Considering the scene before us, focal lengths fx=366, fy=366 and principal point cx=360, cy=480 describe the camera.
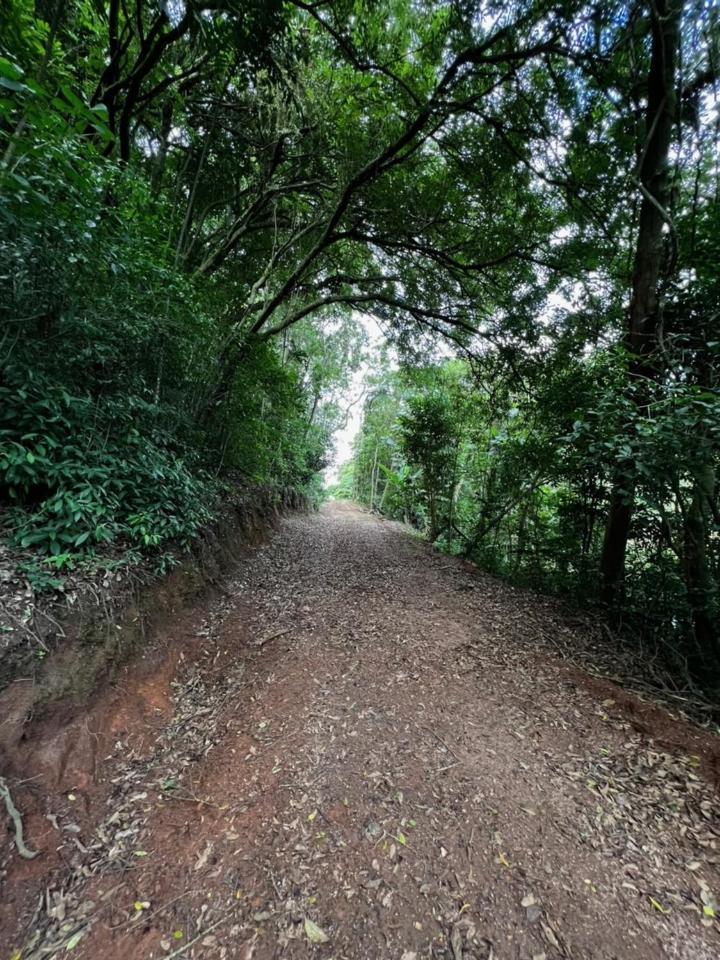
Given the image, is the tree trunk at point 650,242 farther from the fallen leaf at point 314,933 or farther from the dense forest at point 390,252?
the fallen leaf at point 314,933

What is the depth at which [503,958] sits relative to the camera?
1585 millimetres

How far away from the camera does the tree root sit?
1.84 metres

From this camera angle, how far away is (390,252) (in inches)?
284

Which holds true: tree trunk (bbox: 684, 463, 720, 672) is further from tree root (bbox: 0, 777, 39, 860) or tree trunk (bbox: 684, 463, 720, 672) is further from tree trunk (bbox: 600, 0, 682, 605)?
tree root (bbox: 0, 777, 39, 860)

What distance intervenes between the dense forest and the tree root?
1.13 meters

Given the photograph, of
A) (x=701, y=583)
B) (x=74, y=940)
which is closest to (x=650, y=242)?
(x=701, y=583)

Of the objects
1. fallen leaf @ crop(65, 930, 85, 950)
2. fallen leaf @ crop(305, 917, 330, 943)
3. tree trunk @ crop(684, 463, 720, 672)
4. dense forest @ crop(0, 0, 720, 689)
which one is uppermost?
dense forest @ crop(0, 0, 720, 689)

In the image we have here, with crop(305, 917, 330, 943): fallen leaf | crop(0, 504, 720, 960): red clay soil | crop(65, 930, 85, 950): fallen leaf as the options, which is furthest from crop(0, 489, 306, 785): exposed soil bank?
crop(305, 917, 330, 943): fallen leaf

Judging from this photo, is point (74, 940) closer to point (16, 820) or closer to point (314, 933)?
point (16, 820)

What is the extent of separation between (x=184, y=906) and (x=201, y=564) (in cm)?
311

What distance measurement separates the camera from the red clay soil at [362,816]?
5.53ft

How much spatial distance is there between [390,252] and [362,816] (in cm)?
822

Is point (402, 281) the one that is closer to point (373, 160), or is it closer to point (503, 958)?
point (373, 160)

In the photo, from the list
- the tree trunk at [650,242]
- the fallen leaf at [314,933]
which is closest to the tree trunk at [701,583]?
the tree trunk at [650,242]
